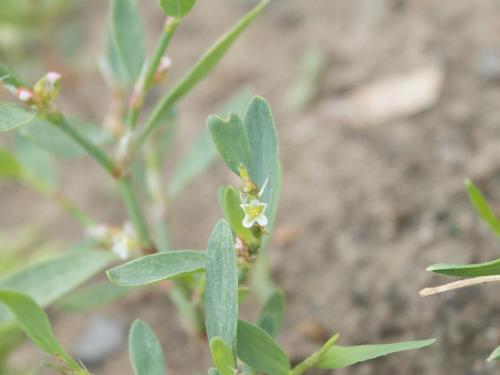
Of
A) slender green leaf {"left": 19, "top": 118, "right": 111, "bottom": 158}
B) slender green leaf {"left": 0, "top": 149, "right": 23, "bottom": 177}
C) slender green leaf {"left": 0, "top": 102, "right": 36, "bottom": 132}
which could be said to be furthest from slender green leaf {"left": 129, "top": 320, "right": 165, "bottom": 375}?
slender green leaf {"left": 0, "top": 149, "right": 23, "bottom": 177}

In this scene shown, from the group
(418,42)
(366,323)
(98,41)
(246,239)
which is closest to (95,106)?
(98,41)

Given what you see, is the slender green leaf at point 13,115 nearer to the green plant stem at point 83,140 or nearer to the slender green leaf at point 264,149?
the green plant stem at point 83,140

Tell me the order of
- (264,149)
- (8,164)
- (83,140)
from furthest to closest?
(8,164)
(83,140)
(264,149)

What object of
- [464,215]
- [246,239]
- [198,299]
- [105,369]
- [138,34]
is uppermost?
[138,34]

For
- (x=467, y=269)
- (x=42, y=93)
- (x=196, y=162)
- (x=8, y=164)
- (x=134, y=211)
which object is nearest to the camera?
(x=467, y=269)

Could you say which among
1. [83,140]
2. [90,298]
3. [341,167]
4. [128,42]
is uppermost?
[128,42]

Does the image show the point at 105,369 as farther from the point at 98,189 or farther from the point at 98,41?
the point at 98,41

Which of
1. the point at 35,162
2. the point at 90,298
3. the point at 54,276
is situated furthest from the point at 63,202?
the point at 54,276

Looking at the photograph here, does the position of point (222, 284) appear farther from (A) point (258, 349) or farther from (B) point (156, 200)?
(B) point (156, 200)
